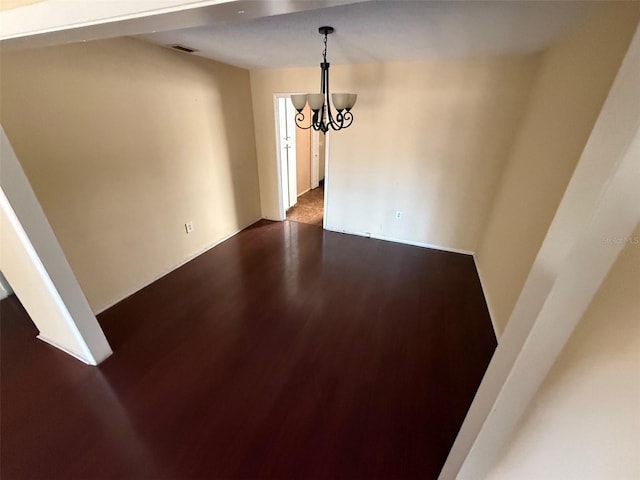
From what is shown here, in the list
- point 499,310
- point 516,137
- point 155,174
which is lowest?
point 499,310

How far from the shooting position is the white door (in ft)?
13.8

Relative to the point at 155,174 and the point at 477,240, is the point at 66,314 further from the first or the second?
the point at 477,240

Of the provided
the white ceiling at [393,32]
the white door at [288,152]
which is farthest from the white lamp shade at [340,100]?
the white door at [288,152]

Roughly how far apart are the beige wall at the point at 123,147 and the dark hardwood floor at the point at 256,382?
47 cm

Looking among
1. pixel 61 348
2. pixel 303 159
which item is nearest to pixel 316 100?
pixel 61 348

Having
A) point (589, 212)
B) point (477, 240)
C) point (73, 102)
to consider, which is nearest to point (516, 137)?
point (477, 240)

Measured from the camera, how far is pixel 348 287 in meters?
2.82

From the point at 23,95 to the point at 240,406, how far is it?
2.37m

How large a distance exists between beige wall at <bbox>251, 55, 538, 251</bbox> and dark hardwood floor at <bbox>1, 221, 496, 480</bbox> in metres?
0.98

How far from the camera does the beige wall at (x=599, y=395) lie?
61cm

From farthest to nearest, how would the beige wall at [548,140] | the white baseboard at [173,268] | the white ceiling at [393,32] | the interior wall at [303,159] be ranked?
the interior wall at [303,159]
the white baseboard at [173,268]
the white ceiling at [393,32]
the beige wall at [548,140]

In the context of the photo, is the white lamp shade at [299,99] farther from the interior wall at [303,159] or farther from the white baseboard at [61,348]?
the interior wall at [303,159]

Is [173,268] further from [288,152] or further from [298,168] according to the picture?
[298,168]

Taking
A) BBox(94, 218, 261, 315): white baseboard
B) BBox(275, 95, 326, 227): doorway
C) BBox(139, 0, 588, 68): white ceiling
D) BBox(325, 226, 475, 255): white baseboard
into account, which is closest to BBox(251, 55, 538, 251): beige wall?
BBox(325, 226, 475, 255): white baseboard
